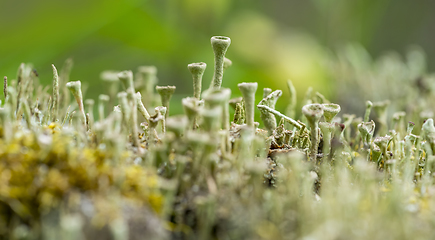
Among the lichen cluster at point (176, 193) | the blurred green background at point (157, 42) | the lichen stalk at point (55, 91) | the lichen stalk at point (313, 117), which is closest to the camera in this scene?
the lichen cluster at point (176, 193)

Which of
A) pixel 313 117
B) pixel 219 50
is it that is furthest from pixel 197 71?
pixel 313 117

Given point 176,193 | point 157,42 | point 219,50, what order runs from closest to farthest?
point 176,193
point 219,50
point 157,42

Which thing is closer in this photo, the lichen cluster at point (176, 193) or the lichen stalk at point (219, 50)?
the lichen cluster at point (176, 193)

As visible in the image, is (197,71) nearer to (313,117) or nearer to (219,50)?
(219,50)

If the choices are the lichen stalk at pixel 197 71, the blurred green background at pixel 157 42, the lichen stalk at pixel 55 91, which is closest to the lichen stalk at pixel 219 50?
the lichen stalk at pixel 197 71

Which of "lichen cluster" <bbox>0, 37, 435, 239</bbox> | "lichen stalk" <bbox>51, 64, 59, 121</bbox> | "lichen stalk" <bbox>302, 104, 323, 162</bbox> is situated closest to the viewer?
"lichen cluster" <bbox>0, 37, 435, 239</bbox>

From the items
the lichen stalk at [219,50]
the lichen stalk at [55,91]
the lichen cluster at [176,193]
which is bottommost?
the lichen cluster at [176,193]

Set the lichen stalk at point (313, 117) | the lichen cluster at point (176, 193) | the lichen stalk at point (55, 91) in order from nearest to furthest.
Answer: the lichen cluster at point (176, 193) → the lichen stalk at point (313, 117) → the lichen stalk at point (55, 91)

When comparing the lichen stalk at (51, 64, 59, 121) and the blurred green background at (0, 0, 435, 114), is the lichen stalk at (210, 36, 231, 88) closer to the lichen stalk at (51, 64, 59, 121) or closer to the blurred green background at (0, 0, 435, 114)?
the lichen stalk at (51, 64, 59, 121)

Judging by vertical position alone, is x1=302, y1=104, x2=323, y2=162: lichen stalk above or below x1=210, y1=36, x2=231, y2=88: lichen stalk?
below

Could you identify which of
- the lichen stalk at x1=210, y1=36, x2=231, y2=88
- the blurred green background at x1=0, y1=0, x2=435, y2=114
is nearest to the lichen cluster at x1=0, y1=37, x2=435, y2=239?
the lichen stalk at x1=210, y1=36, x2=231, y2=88

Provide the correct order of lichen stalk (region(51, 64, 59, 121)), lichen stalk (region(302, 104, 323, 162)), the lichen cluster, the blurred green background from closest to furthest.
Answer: the lichen cluster → lichen stalk (region(302, 104, 323, 162)) → lichen stalk (region(51, 64, 59, 121)) → the blurred green background

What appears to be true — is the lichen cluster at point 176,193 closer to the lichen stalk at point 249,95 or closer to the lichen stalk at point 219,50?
the lichen stalk at point 249,95
